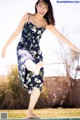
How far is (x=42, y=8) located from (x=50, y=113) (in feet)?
2.40

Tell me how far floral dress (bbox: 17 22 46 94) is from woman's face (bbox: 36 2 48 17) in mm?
108

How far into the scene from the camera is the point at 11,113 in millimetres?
2262

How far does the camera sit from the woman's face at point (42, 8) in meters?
2.31

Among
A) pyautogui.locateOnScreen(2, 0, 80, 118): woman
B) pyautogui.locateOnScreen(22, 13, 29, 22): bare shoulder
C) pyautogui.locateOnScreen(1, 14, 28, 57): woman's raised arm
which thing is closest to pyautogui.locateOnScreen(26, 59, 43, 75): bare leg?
pyautogui.locateOnScreen(2, 0, 80, 118): woman

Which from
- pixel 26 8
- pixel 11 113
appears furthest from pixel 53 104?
A: pixel 26 8

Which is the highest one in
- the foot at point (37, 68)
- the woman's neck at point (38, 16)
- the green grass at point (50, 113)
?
the woman's neck at point (38, 16)

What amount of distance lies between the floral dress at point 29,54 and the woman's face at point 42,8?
Result: 0.11 metres

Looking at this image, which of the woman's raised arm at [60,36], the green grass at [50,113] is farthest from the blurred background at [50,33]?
the green grass at [50,113]

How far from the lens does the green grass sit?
2.26 metres

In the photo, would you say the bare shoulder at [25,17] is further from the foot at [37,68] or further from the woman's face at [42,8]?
the foot at [37,68]

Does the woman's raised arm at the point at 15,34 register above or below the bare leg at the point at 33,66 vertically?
above

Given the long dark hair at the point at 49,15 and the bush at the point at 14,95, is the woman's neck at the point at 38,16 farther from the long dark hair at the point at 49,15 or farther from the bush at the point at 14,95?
the bush at the point at 14,95

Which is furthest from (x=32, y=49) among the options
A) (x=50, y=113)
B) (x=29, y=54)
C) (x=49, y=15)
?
(x=50, y=113)

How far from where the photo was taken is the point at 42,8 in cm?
231
